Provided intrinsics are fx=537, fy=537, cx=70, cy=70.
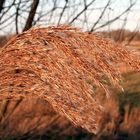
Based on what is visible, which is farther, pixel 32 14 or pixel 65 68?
pixel 32 14

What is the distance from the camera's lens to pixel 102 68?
2.92 m

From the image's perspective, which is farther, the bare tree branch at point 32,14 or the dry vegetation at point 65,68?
the bare tree branch at point 32,14

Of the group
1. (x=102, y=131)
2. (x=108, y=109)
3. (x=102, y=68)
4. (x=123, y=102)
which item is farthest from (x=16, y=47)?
(x=123, y=102)

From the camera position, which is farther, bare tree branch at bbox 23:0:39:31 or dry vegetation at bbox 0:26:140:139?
bare tree branch at bbox 23:0:39:31

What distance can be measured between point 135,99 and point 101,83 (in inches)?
358

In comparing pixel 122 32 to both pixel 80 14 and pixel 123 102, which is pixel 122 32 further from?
pixel 123 102

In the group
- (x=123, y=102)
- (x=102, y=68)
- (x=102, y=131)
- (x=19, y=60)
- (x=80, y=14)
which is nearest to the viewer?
(x=102, y=68)

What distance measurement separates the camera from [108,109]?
10.1 meters

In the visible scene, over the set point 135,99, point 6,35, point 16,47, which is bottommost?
point 135,99

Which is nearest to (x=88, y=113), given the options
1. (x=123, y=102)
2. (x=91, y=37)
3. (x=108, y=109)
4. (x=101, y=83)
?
(x=101, y=83)

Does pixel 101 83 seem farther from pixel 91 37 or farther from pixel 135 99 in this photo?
pixel 135 99

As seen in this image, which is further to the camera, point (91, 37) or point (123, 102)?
point (123, 102)

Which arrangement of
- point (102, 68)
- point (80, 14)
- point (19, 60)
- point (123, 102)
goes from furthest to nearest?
point (123, 102) → point (80, 14) → point (19, 60) → point (102, 68)

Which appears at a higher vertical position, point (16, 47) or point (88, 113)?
point (16, 47)
